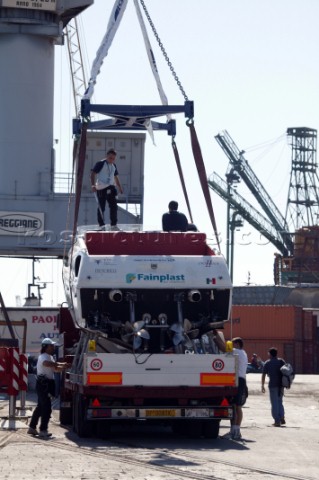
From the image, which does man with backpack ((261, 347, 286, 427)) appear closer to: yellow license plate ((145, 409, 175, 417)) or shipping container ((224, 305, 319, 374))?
yellow license plate ((145, 409, 175, 417))

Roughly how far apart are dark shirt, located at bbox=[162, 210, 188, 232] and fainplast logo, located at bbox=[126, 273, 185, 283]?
7.38 ft

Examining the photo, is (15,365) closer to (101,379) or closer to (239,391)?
(101,379)

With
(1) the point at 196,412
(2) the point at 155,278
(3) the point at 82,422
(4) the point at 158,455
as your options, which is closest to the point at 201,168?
(2) the point at 155,278

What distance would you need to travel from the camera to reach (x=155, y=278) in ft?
69.3

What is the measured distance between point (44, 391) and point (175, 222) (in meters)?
4.14

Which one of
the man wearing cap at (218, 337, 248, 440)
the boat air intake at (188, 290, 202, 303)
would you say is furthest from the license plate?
the boat air intake at (188, 290, 202, 303)

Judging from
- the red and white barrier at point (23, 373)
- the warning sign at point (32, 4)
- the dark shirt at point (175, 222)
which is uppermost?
the warning sign at point (32, 4)

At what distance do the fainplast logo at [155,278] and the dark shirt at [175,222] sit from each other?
2249 millimetres

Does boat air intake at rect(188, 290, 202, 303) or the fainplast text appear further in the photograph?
the fainplast text

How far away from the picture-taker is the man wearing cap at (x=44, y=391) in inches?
838

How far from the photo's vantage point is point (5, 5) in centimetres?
4894

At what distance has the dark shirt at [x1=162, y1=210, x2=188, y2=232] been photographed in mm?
23266

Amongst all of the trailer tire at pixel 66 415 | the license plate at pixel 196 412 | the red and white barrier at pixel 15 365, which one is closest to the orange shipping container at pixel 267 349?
the trailer tire at pixel 66 415

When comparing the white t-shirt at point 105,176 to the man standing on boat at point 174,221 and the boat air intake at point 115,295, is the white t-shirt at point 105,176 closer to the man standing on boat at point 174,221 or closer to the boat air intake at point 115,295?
the man standing on boat at point 174,221
